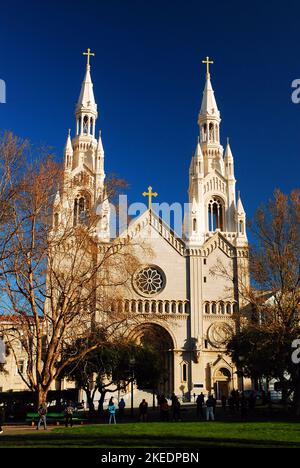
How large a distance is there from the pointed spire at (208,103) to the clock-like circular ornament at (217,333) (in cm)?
2708

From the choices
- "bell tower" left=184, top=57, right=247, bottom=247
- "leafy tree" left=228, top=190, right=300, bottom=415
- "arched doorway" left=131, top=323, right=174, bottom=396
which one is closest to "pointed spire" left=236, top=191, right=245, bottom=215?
"bell tower" left=184, top=57, right=247, bottom=247

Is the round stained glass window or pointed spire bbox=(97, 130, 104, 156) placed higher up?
pointed spire bbox=(97, 130, 104, 156)

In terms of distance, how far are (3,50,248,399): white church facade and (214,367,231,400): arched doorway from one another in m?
0.10

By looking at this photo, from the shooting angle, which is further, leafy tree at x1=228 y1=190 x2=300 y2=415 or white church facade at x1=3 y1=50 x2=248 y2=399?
white church facade at x1=3 y1=50 x2=248 y2=399

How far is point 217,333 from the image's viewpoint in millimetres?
55750

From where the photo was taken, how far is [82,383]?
36125mm

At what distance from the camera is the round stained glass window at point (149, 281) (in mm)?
57000

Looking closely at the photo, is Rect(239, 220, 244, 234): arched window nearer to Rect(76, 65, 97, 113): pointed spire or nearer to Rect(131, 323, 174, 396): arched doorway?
Rect(131, 323, 174, 396): arched doorway

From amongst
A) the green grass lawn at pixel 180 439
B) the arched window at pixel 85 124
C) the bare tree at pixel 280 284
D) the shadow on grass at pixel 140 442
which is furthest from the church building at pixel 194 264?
the shadow on grass at pixel 140 442

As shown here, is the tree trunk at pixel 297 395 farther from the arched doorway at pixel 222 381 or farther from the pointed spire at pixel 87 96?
the pointed spire at pixel 87 96

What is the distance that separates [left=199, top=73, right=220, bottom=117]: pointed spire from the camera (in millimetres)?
66688

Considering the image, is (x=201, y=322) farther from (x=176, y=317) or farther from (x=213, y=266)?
(x=213, y=266)
